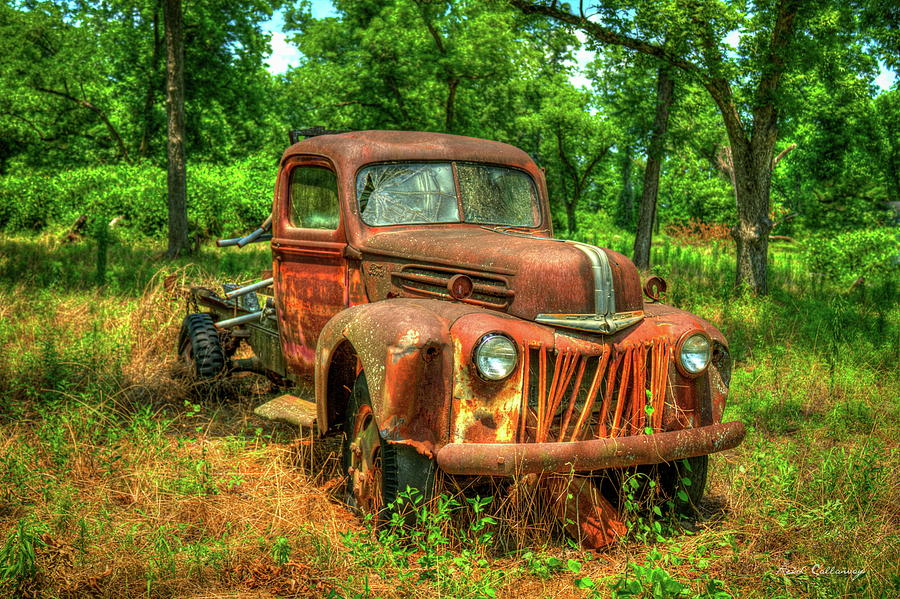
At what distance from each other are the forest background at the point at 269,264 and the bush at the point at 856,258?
0.06 metres

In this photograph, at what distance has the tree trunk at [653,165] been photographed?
1389cm

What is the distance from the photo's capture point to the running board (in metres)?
4.44

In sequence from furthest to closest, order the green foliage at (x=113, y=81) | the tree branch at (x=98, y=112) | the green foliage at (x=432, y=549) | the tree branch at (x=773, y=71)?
the tree branch at (x=98, y=112), the green foliage at (x=113, y=81), the tree branch at (x=773, y=71), the green foliage at (x=432, y=549)

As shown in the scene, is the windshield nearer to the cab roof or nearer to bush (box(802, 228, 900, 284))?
the cab roof

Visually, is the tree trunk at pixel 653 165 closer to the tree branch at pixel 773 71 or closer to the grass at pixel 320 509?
the tree branch at pixel 773 71

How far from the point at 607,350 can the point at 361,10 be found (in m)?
20.0

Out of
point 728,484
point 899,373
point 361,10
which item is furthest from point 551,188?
point 728,484

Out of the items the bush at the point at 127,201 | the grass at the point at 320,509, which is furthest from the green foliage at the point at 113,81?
the grass at the point at 320,509

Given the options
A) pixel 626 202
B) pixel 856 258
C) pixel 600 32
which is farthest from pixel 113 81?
pixel 626 202

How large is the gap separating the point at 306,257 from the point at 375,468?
178 cm

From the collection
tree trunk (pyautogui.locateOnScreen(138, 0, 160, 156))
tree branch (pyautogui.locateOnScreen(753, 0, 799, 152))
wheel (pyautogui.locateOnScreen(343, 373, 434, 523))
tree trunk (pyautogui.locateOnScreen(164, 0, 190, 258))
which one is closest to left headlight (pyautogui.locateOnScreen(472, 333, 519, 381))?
wheel (pyautogui.locateOnScreen(343, 373, 434, 523))

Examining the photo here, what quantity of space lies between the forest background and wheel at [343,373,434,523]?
0.15 metres

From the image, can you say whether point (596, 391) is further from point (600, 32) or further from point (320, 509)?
point (600, 32)

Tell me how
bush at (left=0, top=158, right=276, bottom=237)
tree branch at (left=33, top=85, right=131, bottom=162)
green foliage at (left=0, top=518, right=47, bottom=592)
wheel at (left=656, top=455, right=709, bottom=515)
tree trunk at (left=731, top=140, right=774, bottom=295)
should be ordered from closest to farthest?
green foliage at (left=0, top=518, right=47, bottom=592) → wheel at (left=656, top=455, right=709, bottom=515) → tree trunk at (left=731, top=140, right=774, bottom=295) → bush at (left=0, top=158, right=276, bottom=237) → tree branch at (left=33, top=85, right=131, bottom=162)
